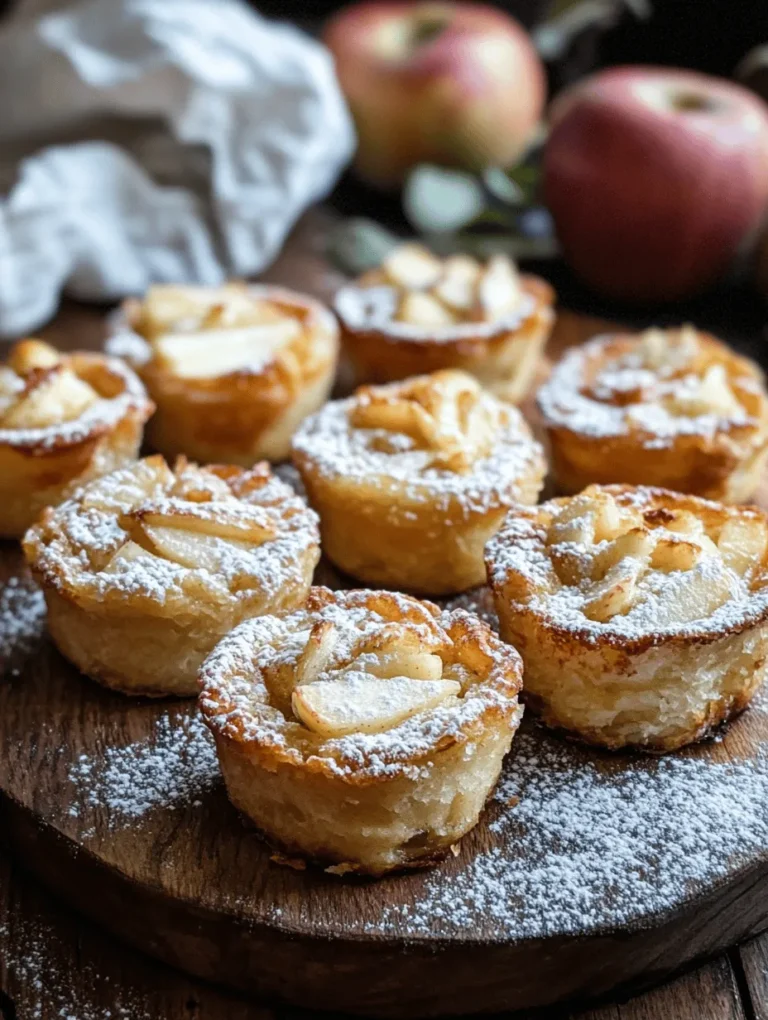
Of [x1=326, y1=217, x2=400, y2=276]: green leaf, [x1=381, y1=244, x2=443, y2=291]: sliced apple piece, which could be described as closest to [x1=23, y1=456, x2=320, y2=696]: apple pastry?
[x1=381, y1=244, x2=443, y2=291]: sliced apple piece

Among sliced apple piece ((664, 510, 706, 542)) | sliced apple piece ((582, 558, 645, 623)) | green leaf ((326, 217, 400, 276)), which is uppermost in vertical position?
sliced apple piece ((664, 510, 706, 542))

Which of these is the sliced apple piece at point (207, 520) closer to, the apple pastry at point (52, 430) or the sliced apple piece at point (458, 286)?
the apple pastry at point (52, 430)

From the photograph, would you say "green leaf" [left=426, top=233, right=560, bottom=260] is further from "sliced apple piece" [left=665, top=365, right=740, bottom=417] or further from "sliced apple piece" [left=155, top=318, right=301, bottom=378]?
"sliced apple piece" [left=665, top=365, right=740, bottom=417]

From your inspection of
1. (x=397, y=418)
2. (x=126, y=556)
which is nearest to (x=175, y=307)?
(x=397, y=418)

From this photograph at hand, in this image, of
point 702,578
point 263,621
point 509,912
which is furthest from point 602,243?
point 509,912

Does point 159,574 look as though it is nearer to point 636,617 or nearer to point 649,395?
point 636,617

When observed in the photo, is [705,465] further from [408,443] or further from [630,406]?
[408,443]
